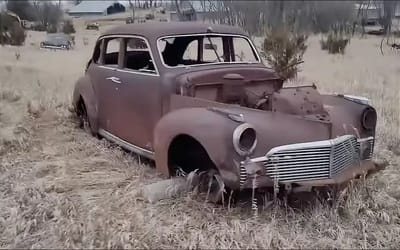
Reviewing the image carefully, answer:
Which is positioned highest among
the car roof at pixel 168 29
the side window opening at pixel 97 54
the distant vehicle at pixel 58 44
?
the car roof at pixel 168 29

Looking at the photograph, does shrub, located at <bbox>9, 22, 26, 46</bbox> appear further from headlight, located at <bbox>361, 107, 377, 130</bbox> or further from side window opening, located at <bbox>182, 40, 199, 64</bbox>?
headlight, located at <bbox>361, 107, 377, 130</bbox>

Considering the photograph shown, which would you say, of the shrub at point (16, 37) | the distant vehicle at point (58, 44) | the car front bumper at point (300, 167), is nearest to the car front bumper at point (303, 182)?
the car front bumper at point (300, 167)

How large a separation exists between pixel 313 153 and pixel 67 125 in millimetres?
4314

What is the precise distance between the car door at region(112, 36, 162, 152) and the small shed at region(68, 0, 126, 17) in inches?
2600

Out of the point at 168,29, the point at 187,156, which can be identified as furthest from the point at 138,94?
the point at 187,156

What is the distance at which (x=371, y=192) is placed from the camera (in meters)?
4.77

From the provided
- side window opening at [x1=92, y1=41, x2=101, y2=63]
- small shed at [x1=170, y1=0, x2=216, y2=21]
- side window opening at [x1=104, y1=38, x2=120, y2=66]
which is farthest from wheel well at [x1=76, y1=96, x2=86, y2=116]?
small shed at [x1=170, y1=0, x2=216, y2=21]

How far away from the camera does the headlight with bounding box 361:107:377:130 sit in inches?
191

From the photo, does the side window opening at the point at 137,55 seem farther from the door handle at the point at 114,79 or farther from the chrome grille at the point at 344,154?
the chrome grille at the point at 344,154

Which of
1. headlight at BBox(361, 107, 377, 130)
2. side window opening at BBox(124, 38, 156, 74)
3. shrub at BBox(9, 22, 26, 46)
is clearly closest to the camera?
headlight at BBox(361, 107, 377, 130)

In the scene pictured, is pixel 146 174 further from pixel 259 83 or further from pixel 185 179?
pixel 259 83

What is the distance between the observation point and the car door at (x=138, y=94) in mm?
5309

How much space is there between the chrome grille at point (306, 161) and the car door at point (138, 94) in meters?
1.54

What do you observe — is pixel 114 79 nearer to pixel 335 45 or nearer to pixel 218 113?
Answer: pixel 218 113
